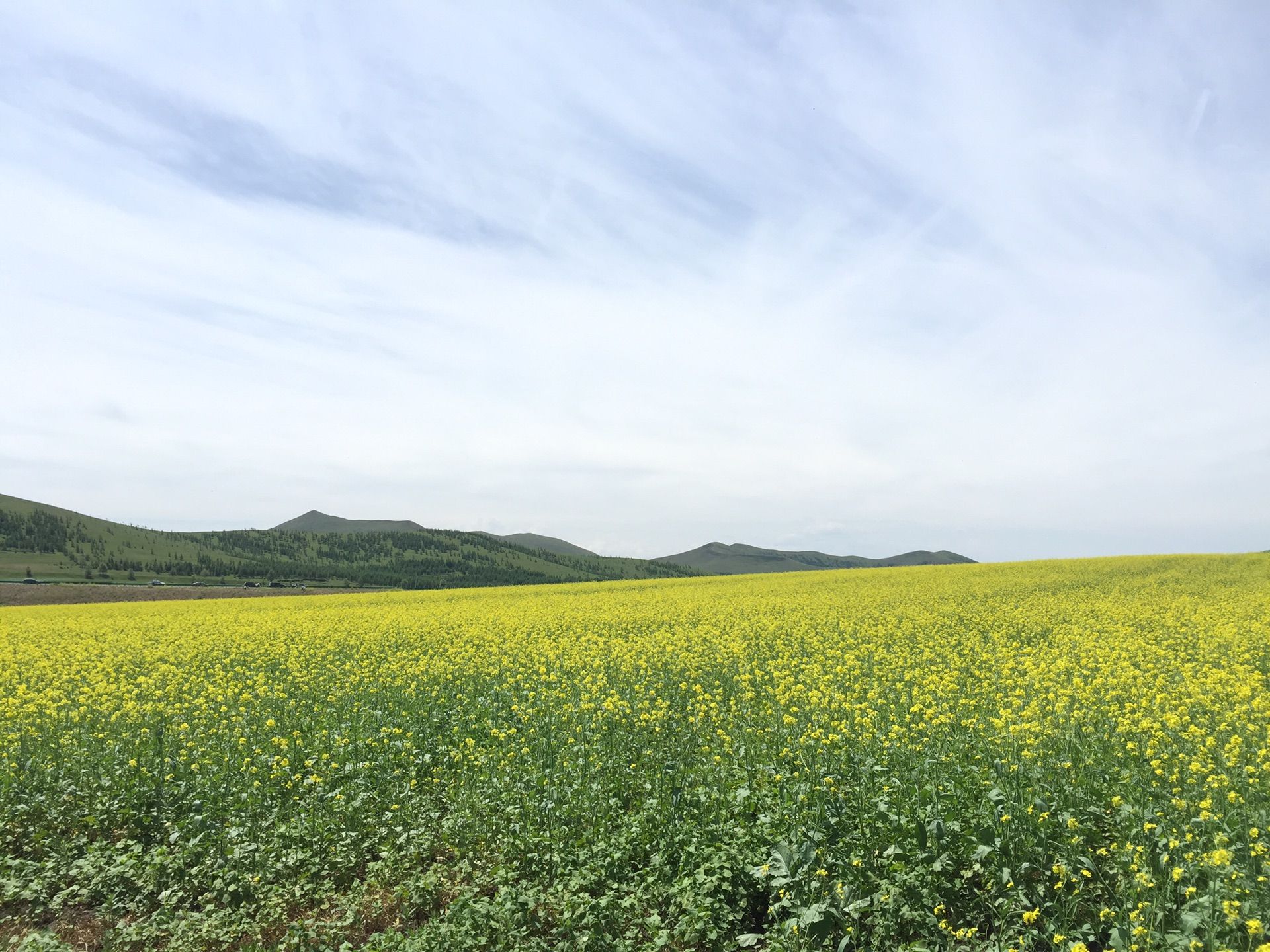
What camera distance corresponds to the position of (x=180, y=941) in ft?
20.9

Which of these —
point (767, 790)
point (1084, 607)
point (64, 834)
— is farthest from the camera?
point (1084, 607)

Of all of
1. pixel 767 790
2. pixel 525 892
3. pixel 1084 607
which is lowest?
pixel 525 892

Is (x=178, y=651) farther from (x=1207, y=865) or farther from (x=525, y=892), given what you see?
(x=1207, y=865)

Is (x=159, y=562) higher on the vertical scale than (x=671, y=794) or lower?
Answer: lower

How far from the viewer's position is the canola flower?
5.56 metres

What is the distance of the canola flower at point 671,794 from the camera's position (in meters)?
5.56

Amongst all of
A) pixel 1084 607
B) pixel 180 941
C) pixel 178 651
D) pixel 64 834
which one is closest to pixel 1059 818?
pixel 180 941

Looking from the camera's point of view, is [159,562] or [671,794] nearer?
[671,794]

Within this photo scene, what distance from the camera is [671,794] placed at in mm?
7719

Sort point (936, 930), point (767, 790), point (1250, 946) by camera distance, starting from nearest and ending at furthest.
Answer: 1. point (1250, 946)
2. point (936, 930)
3. point (767, 790)

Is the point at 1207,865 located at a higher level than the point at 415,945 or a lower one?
higher

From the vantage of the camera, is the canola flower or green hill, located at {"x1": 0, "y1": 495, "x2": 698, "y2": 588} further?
green hill, located at {"x1": 0, "y1": 495, "x2": 698, "y2": 588}

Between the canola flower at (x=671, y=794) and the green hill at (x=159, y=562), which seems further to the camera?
the green hill at (x=159, y=562)

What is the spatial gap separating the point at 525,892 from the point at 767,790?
9.02 feet
